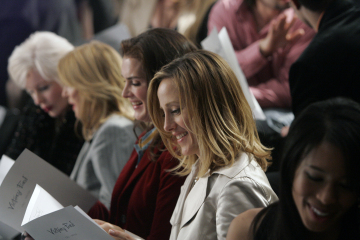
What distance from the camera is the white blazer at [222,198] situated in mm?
1184

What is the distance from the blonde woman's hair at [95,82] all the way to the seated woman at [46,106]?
0.50m

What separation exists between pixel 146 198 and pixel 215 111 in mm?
646

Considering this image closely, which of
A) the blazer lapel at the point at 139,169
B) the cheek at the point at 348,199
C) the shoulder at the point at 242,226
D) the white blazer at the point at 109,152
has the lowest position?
the white blazer at the point at 109,152

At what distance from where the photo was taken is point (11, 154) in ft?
10.5

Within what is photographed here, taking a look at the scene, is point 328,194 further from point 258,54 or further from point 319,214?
point 258,54

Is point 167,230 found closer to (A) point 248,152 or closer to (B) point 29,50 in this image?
(A) point 248,152

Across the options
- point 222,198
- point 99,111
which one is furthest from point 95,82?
point 222,198

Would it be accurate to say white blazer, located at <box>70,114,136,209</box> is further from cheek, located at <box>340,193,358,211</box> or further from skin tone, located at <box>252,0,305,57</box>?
cheek, located at <box>340,193,358,211</box>

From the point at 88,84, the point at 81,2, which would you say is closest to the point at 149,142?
the point at 88,84

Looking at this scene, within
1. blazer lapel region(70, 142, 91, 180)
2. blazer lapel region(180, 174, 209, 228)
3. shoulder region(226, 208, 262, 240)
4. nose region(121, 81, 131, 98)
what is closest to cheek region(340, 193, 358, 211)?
shoulder region(226, 208, 262, 240)

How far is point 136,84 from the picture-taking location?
1857 mm

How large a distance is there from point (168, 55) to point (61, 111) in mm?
1609

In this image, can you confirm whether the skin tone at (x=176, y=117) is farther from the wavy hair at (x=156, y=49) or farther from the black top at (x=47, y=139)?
the black top at (x=47, y=139)

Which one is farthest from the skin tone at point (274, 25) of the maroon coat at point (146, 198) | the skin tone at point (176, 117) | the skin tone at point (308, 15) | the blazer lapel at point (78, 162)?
the blazer lapel at point (78, 162)
